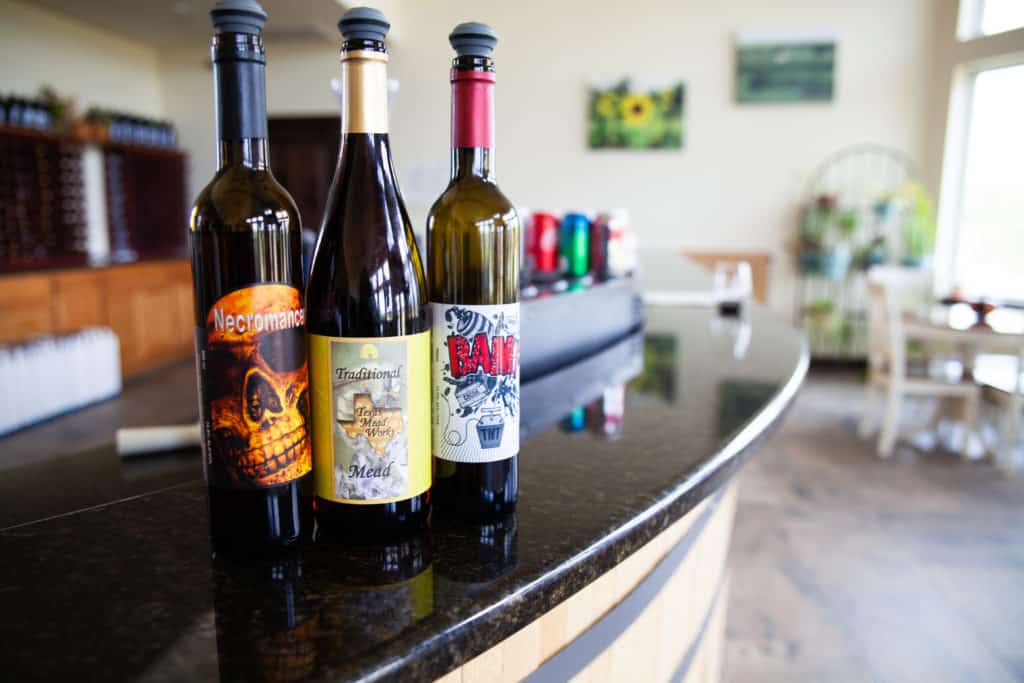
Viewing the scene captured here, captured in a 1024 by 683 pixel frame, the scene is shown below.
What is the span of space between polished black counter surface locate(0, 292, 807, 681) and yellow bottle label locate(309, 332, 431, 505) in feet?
0.22

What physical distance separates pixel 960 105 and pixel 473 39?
6.59m

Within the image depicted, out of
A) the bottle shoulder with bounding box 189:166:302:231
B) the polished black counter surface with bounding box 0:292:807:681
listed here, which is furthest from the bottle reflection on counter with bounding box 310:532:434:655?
the bottle shoulder with bounding box 189:166:302:231

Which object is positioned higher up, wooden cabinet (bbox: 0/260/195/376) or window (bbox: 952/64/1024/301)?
window (bbox: 952/64/1024/301)

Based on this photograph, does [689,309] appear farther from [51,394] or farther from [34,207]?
[34,207]

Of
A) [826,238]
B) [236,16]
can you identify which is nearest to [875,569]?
[236,16]

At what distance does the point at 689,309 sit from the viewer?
8.09 feet

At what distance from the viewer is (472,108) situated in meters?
0.63

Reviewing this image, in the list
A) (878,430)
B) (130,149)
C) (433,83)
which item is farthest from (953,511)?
(130,149)

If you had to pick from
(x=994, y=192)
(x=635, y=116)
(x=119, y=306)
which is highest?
(x=635, y=116)

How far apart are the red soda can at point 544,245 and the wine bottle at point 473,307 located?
98 centimetres

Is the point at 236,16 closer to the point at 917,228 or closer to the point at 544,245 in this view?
the point at 544,245

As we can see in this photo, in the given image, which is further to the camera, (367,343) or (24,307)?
(24,307)

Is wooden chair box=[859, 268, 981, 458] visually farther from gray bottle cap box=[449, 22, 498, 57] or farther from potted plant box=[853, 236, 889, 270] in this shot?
gray bottle cap box=[449, 22, 498, 57]

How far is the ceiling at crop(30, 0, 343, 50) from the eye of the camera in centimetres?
540
